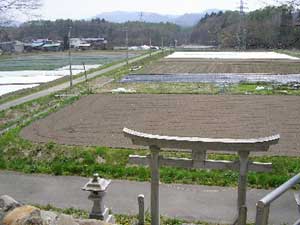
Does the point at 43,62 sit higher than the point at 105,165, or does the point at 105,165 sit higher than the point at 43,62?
the point at 43,62

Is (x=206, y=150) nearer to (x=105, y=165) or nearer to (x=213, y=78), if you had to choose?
(x=105, y=165)

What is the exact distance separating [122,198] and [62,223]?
5.28 m

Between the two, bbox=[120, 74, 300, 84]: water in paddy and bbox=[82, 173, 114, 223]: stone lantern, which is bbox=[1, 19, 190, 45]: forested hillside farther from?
bbox=[82, 173, 114, 223]: stone lantern

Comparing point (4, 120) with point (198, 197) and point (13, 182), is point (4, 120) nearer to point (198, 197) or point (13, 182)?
point (13, 182)

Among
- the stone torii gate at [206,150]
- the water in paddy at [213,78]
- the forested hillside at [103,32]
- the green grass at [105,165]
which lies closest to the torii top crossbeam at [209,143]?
the stone torii gate at [206,150]

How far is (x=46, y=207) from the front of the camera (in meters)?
8.48

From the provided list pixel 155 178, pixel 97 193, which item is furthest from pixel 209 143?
pixel 97 193

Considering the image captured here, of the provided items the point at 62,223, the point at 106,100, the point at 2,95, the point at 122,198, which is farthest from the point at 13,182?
the point at 2,95

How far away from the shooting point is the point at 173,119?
52.3 feet

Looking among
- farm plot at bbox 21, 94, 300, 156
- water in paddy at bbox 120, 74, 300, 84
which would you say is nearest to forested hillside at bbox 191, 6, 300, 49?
water in paddy at bbox 120, 74, 300, 84

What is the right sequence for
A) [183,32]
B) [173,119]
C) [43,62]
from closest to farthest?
[173,119] → [43,62] → [183,32]

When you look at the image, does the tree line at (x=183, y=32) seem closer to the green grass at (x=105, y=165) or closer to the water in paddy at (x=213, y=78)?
the water in paddy at (x=213, y=78)

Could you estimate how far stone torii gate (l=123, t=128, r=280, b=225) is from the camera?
5.85 metres

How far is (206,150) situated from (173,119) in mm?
9914
